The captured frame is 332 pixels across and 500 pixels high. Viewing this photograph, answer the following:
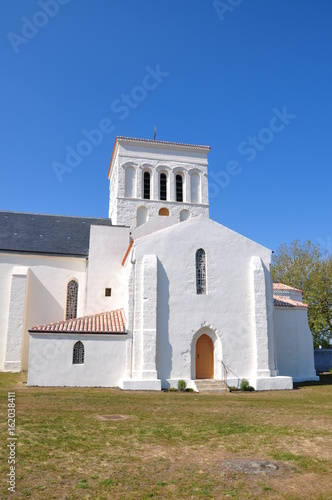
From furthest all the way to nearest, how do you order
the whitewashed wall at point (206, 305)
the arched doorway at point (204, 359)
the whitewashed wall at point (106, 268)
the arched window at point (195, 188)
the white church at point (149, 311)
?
1. the arched window at point (195, 188)
2. the whitewashed wall at point (106, 268)
3. the arched doorway at point (204, 359)
4. the whitewashed wall at point (206, 305)
5. the white church at point (149, 311)

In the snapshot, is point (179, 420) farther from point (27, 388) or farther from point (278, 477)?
point (27, 388)

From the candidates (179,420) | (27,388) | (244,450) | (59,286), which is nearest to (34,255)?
(59,286)

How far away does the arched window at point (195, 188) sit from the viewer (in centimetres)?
3244

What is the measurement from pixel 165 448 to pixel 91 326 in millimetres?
12339

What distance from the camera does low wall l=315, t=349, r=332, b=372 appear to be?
38.5 meters

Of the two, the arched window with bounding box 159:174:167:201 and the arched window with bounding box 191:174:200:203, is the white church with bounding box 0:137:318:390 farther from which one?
the arched window with bounding box 191:174:200:203

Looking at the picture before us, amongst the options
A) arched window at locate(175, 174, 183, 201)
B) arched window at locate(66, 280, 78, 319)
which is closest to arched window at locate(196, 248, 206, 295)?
arched window at locate(66, 280, 78, 319)

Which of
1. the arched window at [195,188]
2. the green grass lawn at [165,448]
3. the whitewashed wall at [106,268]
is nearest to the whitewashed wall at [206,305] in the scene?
the green grass lawn at [165,448]

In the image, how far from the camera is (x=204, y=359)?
21.2 meters

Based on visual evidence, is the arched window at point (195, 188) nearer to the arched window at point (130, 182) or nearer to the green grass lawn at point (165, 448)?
the arched window at point (130, 182)

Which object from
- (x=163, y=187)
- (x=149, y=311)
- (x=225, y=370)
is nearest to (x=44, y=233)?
(x=163, y=187)

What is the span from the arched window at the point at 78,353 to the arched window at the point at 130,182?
14.0 metres

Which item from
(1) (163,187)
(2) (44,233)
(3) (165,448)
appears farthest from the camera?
(1) (163,187)

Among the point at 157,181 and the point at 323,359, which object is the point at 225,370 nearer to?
the point at 157,181
